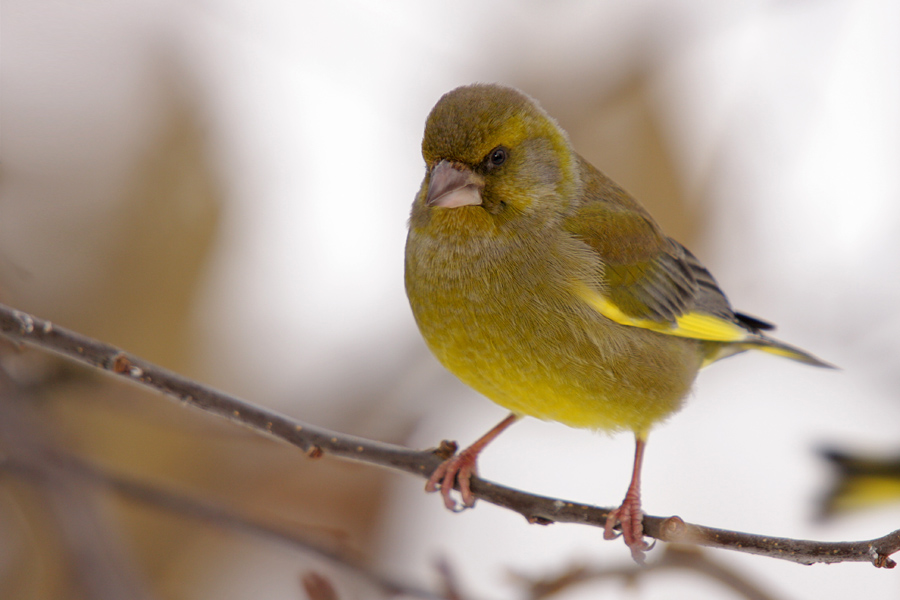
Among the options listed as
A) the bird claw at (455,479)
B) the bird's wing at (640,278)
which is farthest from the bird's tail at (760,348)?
the bird claw at (455,479)

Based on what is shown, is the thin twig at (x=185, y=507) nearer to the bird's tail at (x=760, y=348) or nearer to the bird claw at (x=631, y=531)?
the bird claw at (x=631, y=531)

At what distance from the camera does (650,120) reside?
6.75 metres

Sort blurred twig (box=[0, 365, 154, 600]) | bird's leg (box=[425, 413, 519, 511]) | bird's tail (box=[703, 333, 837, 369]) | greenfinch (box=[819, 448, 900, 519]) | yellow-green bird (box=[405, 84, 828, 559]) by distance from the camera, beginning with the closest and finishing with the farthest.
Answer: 1. blurred twig (box=[0, 365, 154, 600])
2. yellow-green bird (box=[405, 84, 828, 559])
3. bird's leg (box=[425, 413, 519, 511])
4. greenfinch (box=[819, 448, 900, 519])
5. bird's tail (box=[703, 333, 837, 369])

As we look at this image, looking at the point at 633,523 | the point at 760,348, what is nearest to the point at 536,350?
the point at 633,523

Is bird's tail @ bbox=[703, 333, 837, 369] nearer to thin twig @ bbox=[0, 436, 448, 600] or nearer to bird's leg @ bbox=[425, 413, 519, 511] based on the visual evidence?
bird's leg @ bbox=[425, 413, 519, 511]

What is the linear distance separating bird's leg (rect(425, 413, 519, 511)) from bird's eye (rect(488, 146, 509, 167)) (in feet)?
3.69

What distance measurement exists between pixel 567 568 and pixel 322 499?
292cm

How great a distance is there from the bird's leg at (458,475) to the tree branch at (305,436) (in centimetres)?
32

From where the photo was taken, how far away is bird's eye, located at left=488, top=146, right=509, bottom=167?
10.1 feet

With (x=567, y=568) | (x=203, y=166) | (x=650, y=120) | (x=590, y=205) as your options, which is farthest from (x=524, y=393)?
(x=650, y=120)

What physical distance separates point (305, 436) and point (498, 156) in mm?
1255

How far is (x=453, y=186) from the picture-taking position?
295 cm

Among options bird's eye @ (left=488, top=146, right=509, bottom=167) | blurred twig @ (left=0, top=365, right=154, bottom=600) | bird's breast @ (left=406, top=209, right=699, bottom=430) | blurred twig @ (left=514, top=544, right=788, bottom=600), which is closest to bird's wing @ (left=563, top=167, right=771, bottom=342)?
bird's breast @ (left=406, top=209, right=699, bottom=430)

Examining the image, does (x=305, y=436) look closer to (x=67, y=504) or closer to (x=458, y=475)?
(x=458, y=475)
